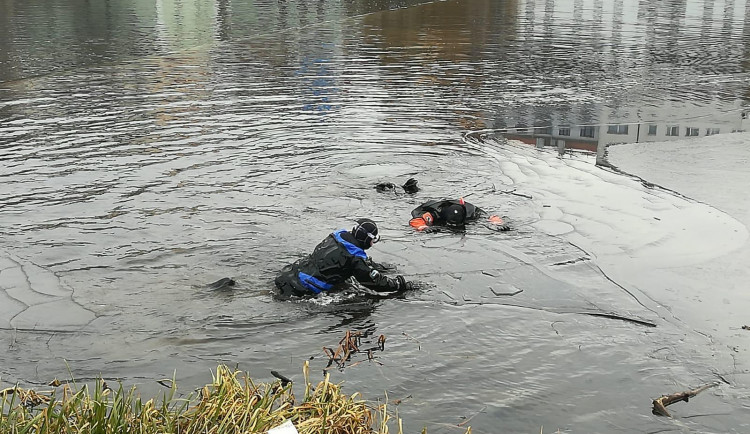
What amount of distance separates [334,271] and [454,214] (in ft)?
6.96

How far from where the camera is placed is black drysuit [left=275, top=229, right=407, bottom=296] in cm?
743

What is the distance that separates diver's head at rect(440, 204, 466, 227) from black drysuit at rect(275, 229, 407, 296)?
1802mm

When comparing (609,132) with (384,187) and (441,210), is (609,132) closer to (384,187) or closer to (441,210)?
(384,187)

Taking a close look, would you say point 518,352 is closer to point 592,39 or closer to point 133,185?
point 133,185

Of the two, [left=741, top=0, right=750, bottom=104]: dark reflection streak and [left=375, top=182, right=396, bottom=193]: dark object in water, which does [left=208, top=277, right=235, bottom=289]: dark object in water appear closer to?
[left=375, top=182, right=396, bottom=193]: dark object in water

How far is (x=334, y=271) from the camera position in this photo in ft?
24.6

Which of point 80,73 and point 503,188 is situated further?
point 80,73

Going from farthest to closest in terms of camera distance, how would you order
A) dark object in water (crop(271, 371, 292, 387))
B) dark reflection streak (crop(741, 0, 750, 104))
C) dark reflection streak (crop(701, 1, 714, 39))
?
dark reflection streak (crop(701, 1, 714, 39)) < dark reflection streak (crop(741, 0, 750, 104)) < dark object in water (crop(271, 371, 292, 387))

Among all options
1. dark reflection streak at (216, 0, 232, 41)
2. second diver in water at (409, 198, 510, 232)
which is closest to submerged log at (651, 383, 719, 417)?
second diver in water at (409, 198, 510, 232)

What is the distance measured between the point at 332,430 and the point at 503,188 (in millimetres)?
6196

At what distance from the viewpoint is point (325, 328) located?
698cm

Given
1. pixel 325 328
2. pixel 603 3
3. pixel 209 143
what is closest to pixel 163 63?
pixel 209 143

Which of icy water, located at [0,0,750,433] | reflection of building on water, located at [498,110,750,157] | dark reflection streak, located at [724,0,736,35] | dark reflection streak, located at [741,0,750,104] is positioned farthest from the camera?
dark reflection streak, located at [724,0,736,35]

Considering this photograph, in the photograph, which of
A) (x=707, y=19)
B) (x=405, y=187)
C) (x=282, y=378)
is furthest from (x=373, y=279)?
(x=707, y=19)
